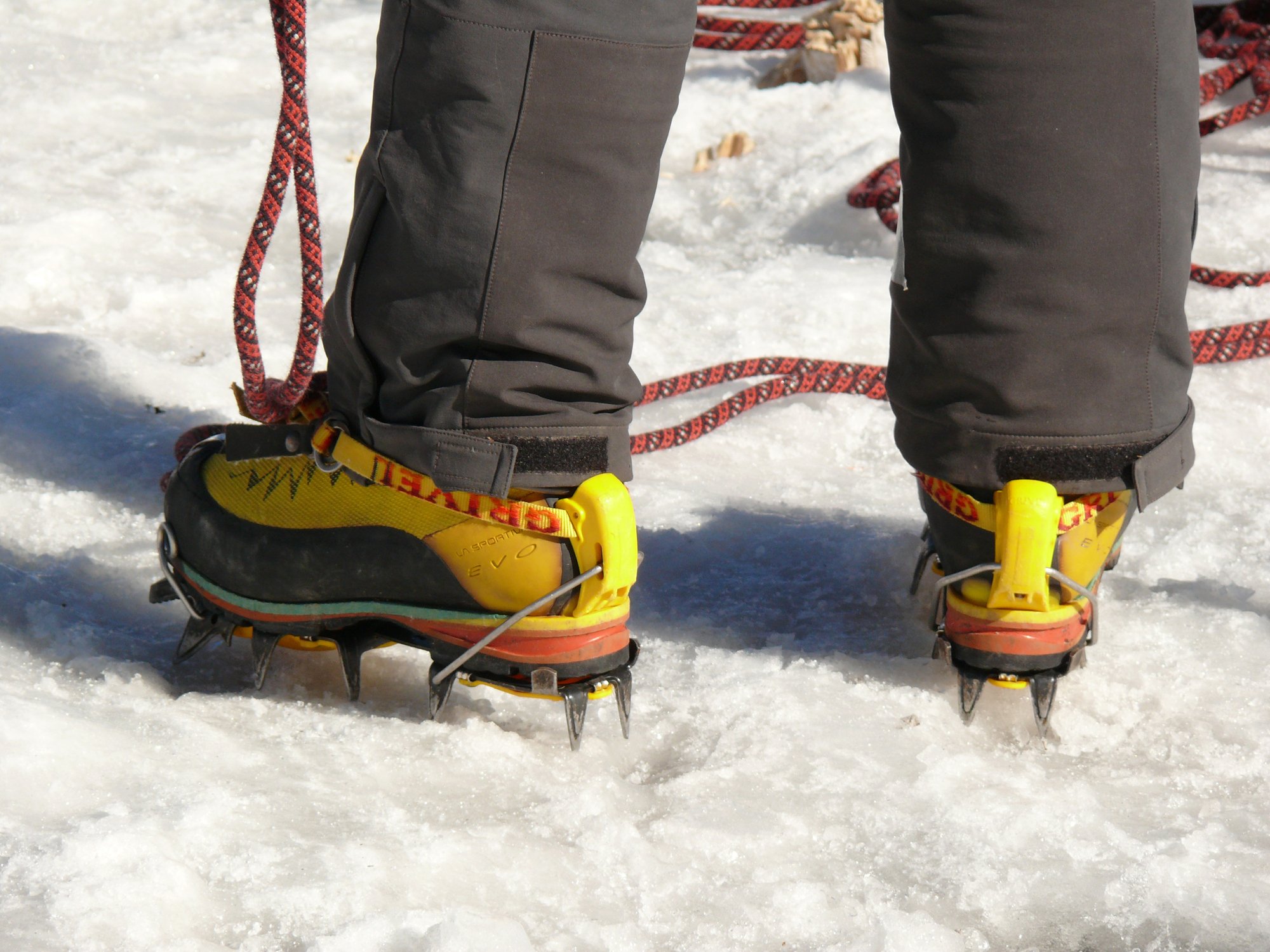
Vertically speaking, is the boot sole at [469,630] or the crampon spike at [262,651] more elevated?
the boot sole at [469,630]

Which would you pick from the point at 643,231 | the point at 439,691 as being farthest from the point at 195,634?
the point at 643,231

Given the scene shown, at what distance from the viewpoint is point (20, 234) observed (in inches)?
87.3

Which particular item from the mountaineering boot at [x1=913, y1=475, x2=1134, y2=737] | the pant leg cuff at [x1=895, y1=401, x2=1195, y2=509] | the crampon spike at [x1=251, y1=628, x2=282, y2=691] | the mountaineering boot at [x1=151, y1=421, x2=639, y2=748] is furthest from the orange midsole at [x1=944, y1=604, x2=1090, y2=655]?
the crampon spike at [x1=251, y1=628, x2=282, y2=691]

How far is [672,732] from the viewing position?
3.91 feet

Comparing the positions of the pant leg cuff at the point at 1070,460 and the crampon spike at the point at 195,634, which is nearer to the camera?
the pant leg cuff at the point at 1070,460

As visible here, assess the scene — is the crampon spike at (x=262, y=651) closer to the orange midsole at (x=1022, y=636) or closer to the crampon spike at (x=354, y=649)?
the crampon spike at (x=354, y=649)

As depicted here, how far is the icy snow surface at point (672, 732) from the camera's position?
2.99 ft

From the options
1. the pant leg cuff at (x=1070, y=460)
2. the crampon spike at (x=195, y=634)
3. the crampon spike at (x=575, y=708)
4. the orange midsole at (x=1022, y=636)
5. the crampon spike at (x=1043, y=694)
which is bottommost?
the crampon spike at (x=195, y=634)

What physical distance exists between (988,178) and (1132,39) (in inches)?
6.6

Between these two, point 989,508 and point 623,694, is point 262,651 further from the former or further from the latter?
point 989,508

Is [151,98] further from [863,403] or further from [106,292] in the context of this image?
[863,403]

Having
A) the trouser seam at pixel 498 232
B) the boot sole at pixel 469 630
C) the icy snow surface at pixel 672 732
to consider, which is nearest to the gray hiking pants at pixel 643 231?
the trouser seam at pixel 498 232

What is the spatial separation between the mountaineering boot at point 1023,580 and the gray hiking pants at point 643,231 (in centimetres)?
3

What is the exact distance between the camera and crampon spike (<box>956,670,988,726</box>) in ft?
3.98
